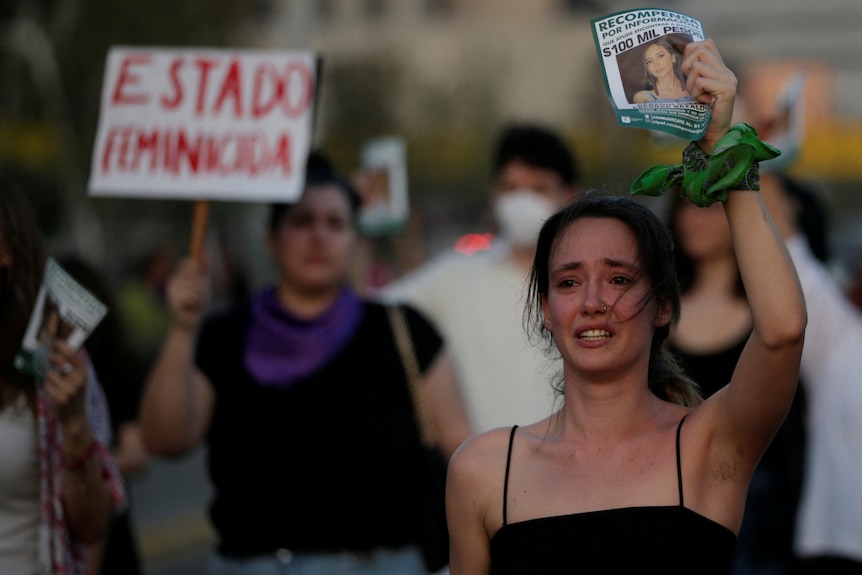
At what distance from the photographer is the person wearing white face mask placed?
5.30 metres

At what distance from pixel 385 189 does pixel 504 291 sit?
2.23 meters

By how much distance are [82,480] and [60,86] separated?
20.7 meters

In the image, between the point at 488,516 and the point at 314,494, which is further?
the point at 314,494

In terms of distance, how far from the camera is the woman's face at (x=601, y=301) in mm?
3080

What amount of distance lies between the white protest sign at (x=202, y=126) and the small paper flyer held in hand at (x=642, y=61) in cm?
210

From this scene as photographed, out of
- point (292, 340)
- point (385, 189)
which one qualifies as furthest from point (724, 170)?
point (385, 189)

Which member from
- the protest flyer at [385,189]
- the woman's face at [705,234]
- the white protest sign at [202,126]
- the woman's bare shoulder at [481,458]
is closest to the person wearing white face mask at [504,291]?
the woman's face at [705,234]

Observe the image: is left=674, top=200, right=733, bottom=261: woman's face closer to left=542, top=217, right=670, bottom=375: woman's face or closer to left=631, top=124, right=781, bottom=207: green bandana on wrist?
left=542, top=217, right=670, bottom=375: woman's face

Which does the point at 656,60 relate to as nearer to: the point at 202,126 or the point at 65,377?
the point at 65,377

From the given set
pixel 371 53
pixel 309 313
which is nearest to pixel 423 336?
pixel 309 313

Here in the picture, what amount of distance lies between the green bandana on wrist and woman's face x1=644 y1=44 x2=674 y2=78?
189mm

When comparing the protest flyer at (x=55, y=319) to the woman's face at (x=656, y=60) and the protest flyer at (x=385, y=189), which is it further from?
the protest flyer at (x=385, y=189)

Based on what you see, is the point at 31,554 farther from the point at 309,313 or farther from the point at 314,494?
the point at 309,313

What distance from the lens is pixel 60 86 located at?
23891mm
